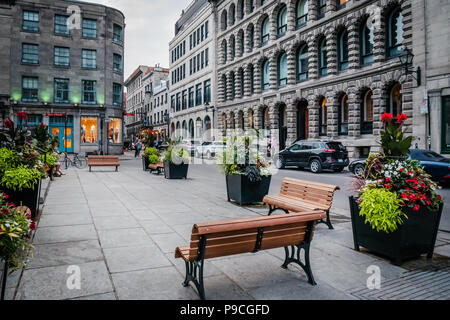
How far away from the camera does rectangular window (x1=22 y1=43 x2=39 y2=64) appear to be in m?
35.6

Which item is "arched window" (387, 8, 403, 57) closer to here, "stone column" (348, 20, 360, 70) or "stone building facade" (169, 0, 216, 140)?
"stone column" (348, 20, 360, 70)

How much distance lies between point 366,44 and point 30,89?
3205 centimetres

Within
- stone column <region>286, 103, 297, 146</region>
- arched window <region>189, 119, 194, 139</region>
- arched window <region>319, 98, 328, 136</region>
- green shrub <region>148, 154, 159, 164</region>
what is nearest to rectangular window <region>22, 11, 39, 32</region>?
arched window <region>189, 119, 194, 139</region>

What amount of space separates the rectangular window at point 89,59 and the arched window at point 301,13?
72.0ft

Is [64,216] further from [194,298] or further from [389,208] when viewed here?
[389,208]

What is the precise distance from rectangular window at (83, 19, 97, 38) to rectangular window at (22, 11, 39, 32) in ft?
15.0

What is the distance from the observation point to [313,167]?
1975 cm

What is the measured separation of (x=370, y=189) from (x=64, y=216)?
20.1ft

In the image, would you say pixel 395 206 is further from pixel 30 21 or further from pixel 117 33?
pixel 117 33

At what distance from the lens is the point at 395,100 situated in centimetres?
2248

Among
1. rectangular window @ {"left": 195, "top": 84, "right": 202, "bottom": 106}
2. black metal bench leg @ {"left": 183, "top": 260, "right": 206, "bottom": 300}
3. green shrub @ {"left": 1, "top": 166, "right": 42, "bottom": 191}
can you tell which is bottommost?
black metal bench leg @ {"left": 183, "top": 260, "right": 206, "bottom": 300}

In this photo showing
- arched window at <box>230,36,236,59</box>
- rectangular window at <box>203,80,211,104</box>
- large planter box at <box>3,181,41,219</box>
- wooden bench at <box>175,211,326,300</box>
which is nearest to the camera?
wooden bench at <box>175,211,326,300</box>

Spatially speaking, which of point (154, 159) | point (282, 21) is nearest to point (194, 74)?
point (282, 21)

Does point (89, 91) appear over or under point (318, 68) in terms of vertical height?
over
